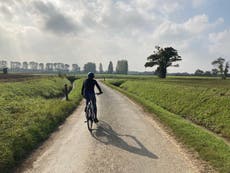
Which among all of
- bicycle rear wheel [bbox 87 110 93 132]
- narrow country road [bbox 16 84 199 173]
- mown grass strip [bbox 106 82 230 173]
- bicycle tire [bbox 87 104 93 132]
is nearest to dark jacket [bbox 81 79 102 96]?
bicycle tire [bbox 87 104 93 132]

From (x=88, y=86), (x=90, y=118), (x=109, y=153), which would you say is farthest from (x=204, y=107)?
(x=109, y=153)

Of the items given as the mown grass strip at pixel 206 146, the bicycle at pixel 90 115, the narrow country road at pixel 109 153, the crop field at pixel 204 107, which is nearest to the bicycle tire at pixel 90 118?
the bicycle at pixel 90 115

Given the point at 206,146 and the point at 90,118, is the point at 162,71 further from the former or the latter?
the point at 206,146

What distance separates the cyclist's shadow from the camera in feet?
27.1

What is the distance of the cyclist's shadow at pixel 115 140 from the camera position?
8.26 metres

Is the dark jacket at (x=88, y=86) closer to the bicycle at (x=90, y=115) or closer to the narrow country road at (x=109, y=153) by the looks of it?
the bicycle at (x=90, y=115)

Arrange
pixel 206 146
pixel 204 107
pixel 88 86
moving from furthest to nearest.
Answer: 1. pixel 204 107
2. pixel 88 86
3. pixel 206 146

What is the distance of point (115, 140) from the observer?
376 inches

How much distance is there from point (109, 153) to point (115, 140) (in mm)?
1620

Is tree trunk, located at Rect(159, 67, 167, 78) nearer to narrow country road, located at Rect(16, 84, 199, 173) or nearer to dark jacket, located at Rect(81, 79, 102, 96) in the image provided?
dark jacket, located at Rect(81, 79, 102, 96)

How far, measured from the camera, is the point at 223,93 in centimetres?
1995

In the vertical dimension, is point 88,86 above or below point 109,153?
above

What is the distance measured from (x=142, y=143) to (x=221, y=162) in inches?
107

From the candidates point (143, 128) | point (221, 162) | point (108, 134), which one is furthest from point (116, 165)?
point (143, 128)
